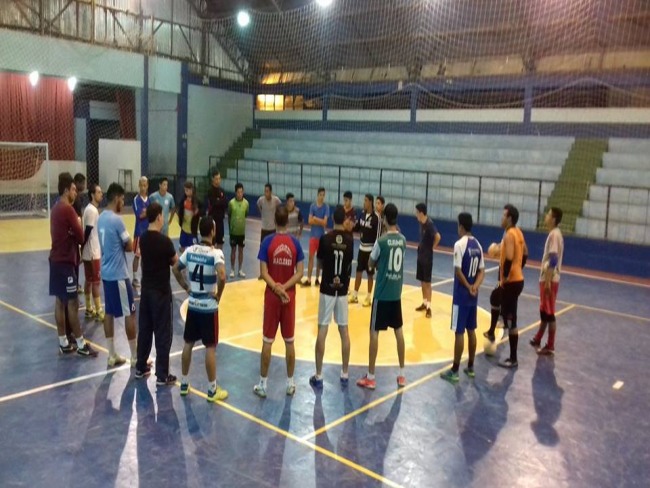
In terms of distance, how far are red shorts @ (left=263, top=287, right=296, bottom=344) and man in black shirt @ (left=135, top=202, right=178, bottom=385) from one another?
116 cm

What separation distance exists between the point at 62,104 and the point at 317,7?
11614 mm

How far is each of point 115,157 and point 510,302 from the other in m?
20.5

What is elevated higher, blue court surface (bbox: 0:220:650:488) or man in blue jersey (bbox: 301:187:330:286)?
man in blue jersey (bbox: 301:187:330:286)

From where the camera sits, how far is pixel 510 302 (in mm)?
8172

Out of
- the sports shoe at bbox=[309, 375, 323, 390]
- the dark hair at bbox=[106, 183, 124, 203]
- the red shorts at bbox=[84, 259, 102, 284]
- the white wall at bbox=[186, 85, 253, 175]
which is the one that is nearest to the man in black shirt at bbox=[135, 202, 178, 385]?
the dark hair at bbox=[106, 183, 124, 203]

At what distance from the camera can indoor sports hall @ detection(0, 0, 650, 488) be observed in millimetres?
5734

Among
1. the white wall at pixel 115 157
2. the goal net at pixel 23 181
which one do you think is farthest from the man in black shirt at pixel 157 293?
the white wall at pixel 115 157

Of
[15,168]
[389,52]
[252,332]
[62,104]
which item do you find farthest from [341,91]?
[252,332]

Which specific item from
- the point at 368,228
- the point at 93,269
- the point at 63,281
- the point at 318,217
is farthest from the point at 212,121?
the point at 63,281

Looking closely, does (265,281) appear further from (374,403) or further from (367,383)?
(374,403)

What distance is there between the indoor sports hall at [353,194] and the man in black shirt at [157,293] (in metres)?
0.38

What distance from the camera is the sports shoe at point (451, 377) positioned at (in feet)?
24.7

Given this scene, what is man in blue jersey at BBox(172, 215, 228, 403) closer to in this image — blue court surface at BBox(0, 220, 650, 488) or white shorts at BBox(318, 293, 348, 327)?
blue court surface at BBox(0, 220, 650, 488)

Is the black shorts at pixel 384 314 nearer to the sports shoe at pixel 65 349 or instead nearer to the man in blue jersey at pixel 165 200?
the sports shoe at pixel 65 349
